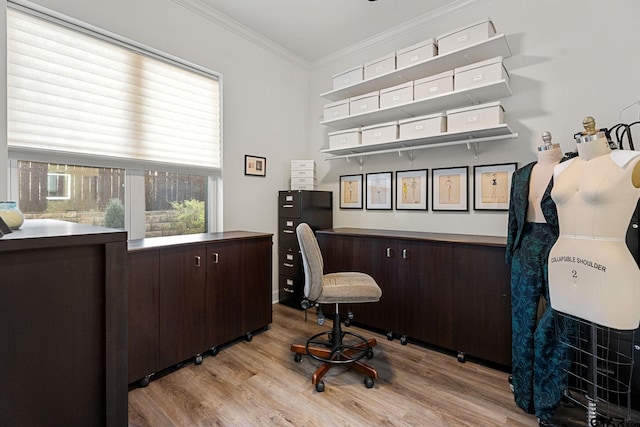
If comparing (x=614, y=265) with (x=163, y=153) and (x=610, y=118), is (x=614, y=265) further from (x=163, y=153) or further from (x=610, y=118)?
(x=163, y=153)

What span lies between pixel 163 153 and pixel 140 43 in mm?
881

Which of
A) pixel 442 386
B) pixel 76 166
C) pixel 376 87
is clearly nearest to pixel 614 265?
pixel 442 386

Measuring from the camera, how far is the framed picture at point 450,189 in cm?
277

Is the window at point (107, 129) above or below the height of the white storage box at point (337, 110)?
below

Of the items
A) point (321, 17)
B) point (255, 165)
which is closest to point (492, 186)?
point (321, 17)

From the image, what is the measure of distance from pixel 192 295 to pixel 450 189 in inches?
95.5

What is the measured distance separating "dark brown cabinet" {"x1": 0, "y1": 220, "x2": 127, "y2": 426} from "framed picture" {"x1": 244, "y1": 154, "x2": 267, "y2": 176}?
8.54ft

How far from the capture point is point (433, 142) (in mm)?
2828

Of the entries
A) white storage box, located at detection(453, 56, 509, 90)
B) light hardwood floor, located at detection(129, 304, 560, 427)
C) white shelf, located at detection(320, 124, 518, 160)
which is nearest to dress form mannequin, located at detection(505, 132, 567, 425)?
light hardwood floor, located at detection(129, 304, 560, 427)

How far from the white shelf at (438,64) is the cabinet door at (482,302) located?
1560 millimetres

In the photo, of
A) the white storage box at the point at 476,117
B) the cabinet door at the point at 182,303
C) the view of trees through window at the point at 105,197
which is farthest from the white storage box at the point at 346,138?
the cabinet door at the point at 182,303

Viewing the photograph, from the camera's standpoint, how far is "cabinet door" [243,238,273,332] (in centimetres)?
262

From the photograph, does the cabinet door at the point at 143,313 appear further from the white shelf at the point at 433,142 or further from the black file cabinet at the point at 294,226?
the white shelf at the point at 433,142

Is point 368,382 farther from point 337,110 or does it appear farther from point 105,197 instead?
point 337,110
